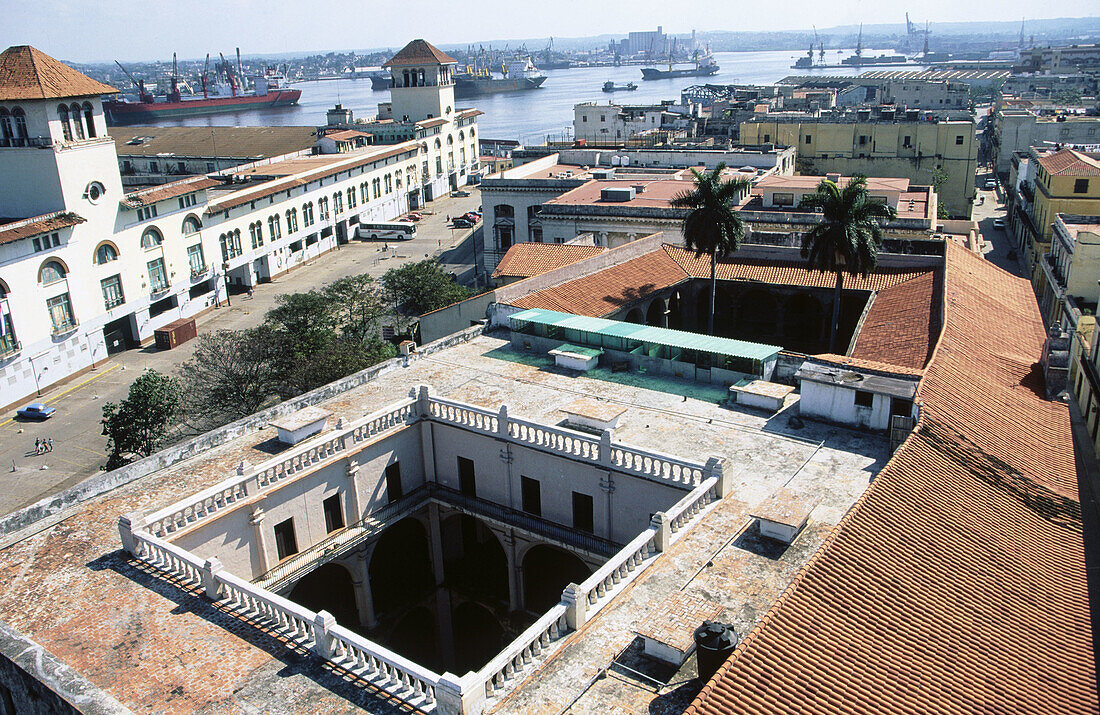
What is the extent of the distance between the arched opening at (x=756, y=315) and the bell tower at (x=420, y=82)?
84.0 meters

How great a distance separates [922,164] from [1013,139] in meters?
32.8

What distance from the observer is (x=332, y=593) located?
28125 mm

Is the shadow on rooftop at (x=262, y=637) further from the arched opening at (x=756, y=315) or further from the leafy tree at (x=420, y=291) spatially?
the leafy tree at (x=420, y=291)

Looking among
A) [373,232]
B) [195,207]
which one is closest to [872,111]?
[373,232]

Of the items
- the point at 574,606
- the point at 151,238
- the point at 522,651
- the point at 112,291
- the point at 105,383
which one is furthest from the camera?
the point at 151,238

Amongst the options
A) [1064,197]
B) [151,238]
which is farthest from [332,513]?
[1064,197]

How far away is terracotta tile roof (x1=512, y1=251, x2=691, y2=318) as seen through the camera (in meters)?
39.6

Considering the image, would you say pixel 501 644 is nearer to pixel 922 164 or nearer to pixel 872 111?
pixel 922 164

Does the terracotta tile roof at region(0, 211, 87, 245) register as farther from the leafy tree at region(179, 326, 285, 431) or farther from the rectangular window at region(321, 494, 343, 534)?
the rectangular window at region(321, 494, 343, 534)

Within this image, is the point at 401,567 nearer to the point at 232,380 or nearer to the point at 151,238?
the point at 232,380

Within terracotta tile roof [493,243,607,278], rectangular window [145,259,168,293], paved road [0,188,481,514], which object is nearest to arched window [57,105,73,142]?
rectangular window [145,259,168,293]

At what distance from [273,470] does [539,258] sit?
30.2 metres

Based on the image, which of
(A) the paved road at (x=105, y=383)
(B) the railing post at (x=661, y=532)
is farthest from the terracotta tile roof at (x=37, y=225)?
(B) the railing post at (x=661, y=532)

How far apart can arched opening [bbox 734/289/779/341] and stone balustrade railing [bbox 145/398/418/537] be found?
27694 mm
